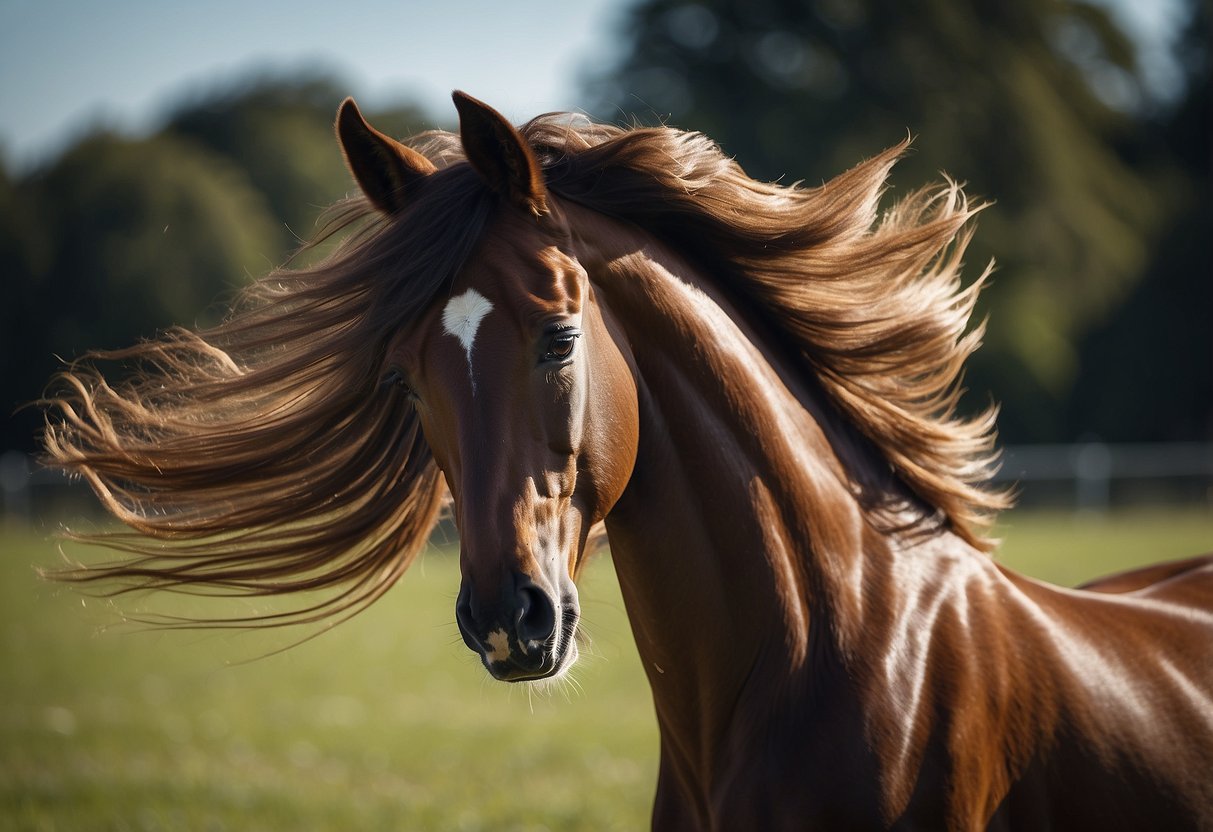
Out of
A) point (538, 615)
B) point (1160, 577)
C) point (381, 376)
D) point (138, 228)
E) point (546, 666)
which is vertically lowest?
point (1160, 577)

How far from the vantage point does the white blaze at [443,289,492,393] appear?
2207 mm

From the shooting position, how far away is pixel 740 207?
107 inches

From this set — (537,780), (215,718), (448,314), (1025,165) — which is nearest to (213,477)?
(448,314)

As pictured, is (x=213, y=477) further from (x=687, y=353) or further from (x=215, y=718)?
(x=215, y=718)

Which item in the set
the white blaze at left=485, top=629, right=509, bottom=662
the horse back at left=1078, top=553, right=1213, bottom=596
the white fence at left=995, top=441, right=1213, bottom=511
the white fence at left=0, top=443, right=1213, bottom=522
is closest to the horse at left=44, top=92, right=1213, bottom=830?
the white blaze at left=485, top=629, right=509, bottom=662

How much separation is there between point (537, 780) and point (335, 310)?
4.19 m

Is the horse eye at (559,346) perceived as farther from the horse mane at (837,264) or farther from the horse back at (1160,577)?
the horse back at (1160,577)

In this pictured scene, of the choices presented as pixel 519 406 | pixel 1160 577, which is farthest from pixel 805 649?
pixel 1160 577

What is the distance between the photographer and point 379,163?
2.57 metres

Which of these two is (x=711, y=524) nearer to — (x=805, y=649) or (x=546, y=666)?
(x=805, y=649)

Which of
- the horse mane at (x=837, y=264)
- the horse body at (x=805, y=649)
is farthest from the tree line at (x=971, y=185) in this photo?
the horse body at (x=805, y=649)

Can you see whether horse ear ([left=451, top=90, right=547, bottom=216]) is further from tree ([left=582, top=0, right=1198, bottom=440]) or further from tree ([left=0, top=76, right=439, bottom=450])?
tree ([left=0, top=76, right=439, bottom=450])

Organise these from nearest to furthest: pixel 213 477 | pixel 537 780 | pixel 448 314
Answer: pixel 448 314
pixel 213 477
pixel 537 780

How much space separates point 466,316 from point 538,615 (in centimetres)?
66
